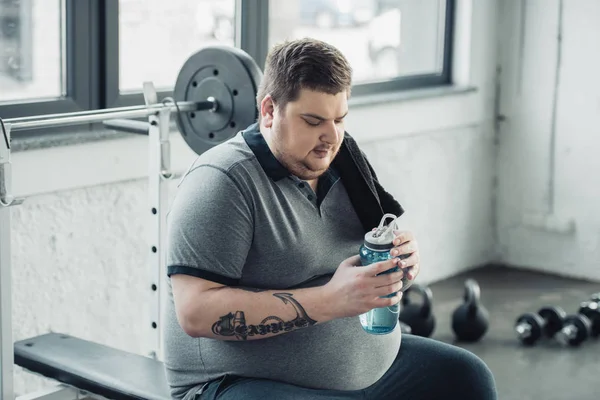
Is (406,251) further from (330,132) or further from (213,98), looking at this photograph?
(213,98)

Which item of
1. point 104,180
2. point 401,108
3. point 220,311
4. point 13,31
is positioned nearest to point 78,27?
point 13,31

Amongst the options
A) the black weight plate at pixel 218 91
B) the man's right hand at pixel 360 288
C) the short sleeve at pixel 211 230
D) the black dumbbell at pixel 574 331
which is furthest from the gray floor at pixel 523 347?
the short sleeve at pixel 211 230

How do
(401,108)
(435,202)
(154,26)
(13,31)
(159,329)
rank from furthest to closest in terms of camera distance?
(435,202)
(401,108)
(154,26)
(13,31)
(159,329)

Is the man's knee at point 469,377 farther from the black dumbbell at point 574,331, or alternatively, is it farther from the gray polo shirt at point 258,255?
the black dumbbell at point 574,331

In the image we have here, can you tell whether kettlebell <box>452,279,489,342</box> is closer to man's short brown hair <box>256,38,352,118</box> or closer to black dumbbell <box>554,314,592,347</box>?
black dumbbell <box>554,314,592,347</box>

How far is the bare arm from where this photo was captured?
4.66ft

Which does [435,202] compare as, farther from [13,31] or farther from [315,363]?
[315,363]

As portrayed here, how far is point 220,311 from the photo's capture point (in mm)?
1419

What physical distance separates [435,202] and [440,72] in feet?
1.71

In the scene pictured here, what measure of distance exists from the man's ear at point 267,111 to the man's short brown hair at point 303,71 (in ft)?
0.03

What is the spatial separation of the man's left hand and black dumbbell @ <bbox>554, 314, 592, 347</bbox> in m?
1.55

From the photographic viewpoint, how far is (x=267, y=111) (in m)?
1.51

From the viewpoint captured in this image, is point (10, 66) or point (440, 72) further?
point (440, 72)

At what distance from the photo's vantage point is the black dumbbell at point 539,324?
9.60ft
